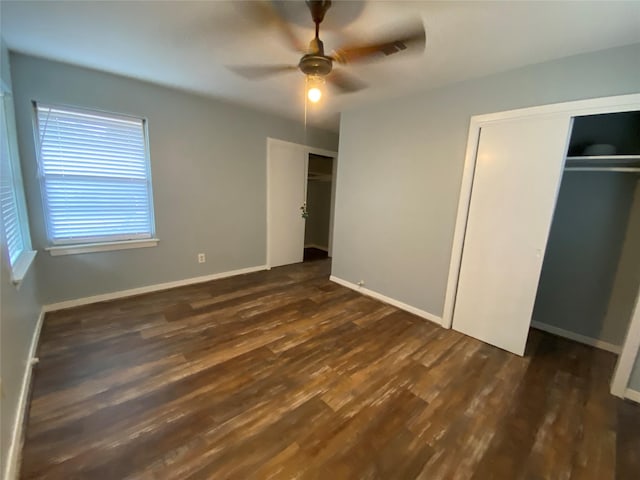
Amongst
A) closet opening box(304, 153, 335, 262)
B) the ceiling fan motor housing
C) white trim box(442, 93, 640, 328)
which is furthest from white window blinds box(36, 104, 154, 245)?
white trim box(442, 93, 640, 328)

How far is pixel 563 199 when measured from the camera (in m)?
2.65

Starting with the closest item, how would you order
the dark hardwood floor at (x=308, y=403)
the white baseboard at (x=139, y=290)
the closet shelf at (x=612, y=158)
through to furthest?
the dark hardwood floor at (x=308, y=403) → the closet shelf at (x=612, y=158) → the white baseboard at (x=139, y=290)

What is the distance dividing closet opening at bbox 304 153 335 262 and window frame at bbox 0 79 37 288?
3.90 metres

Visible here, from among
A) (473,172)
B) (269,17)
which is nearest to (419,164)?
(473,172)

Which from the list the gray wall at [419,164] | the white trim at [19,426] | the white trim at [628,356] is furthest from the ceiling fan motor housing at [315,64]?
the white trim at [628,356]

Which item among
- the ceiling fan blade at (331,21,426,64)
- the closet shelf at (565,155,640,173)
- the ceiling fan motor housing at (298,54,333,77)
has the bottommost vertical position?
the closet shelf at (565,155,640,173)

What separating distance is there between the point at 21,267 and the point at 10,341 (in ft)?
2.50

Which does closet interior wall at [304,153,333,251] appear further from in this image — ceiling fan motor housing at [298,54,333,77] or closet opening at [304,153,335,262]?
ceiling fan motor housing at [298,54,333,77]

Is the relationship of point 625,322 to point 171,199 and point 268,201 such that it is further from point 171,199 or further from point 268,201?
point 171,199

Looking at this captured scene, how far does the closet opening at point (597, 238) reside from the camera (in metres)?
2.35

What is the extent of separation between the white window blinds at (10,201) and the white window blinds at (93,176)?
0.32 metres

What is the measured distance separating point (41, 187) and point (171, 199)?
111 cm

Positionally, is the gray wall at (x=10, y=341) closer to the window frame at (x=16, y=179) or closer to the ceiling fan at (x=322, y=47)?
the window frame at (x=16, y=179)

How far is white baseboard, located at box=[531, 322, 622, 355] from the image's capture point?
2494 mm
